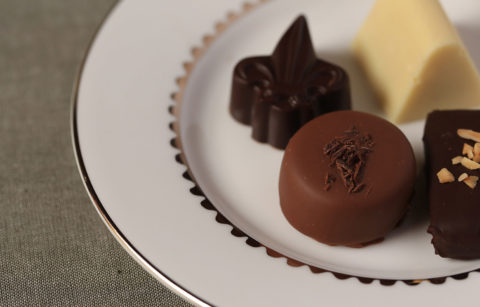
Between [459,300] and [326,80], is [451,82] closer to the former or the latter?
[326,80]

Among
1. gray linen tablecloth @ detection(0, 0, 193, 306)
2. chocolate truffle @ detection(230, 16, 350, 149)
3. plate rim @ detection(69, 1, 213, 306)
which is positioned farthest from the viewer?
chocolate truffle @ detection(230, 16, 350, 149)

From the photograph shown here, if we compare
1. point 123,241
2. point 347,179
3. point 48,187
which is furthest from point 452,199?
point 48,187

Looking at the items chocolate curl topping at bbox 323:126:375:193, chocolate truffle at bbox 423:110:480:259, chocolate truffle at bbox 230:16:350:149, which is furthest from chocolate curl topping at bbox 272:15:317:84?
chocolate truffle at bbox 423:110:480:259

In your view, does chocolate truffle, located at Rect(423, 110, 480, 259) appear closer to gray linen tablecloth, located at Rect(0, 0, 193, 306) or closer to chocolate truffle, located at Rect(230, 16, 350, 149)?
chocolate truffle, located at Rect(230, 16, 350, 149)

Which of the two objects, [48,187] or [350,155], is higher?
[350,155]

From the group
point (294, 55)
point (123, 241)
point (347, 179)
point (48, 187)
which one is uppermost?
point (294, 55)

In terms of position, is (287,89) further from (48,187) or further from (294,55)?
(48,187)
